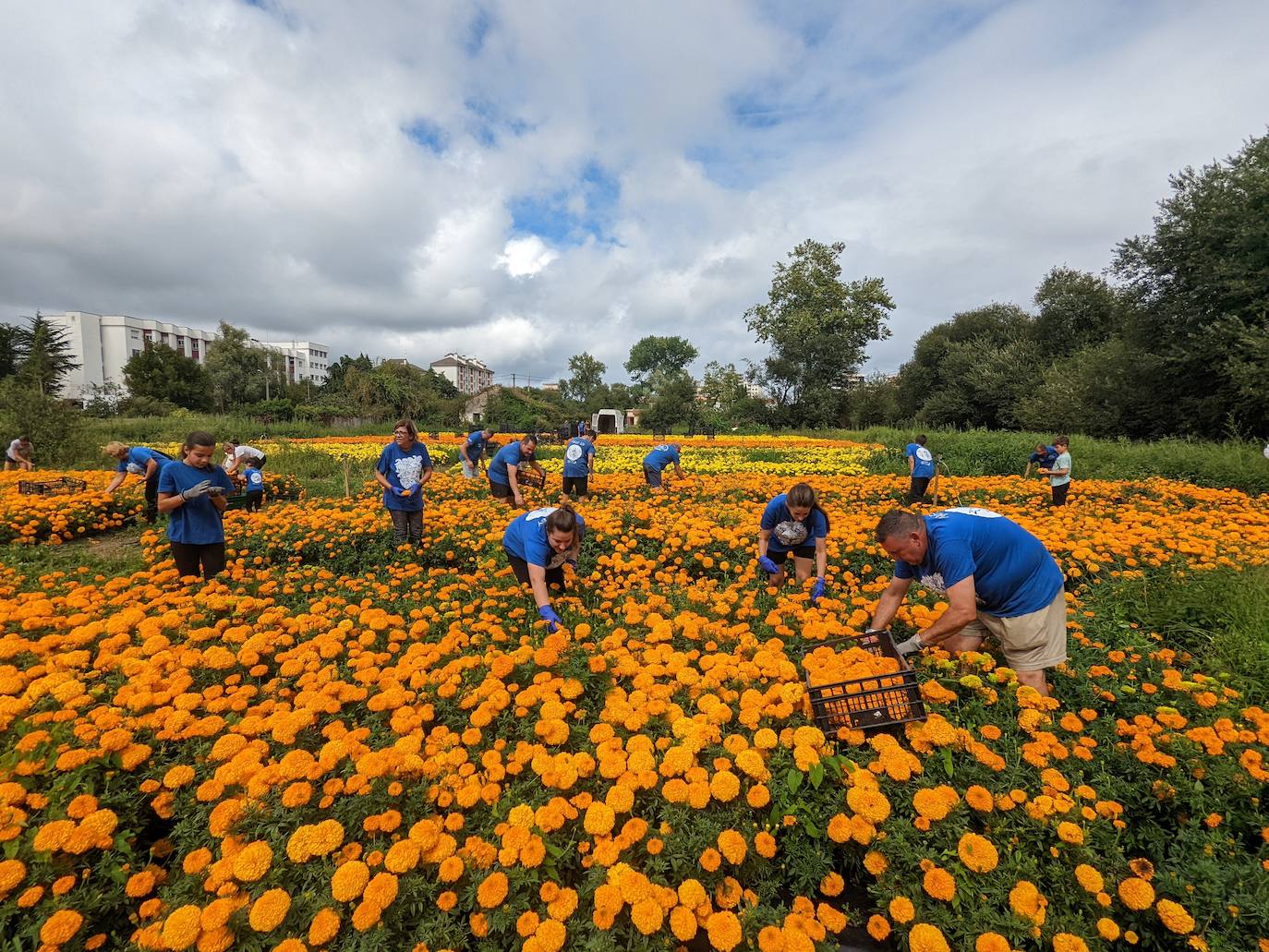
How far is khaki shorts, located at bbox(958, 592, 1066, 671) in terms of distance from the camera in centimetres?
303

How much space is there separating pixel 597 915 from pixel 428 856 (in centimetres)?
66

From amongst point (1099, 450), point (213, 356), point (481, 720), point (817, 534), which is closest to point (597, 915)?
point (481, 720)

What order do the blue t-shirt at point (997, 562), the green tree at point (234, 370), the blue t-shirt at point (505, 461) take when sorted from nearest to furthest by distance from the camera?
the blue t-shirt at point (997, 562) < the blue t-shirt at point (505, 461) < the green tree at point (234, 370)

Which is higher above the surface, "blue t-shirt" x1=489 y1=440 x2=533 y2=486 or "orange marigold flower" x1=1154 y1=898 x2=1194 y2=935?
"blue t-shirt" x1=489 y1=440 x2=533 y2=486

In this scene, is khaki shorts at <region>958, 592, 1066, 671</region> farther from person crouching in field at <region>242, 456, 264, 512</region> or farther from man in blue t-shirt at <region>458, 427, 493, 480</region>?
person crouching in field at <region>242, 456, 264, 512</region>

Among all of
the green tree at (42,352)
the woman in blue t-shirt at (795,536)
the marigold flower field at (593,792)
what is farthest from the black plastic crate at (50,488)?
the green tree at (42,352)

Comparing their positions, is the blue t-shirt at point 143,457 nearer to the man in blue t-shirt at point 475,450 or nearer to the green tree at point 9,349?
the man in blue t-shirt at point 475,450

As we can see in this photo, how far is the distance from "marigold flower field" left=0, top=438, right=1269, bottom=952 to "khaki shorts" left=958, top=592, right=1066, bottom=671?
187 millimetres

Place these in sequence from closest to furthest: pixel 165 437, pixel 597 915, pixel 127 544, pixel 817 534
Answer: pixel 597 915 → pixel 817 534 → pixel 127 544 → pixel 165 437

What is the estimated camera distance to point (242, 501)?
30.2 feet

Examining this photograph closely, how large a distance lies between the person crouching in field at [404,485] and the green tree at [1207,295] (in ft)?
61.7

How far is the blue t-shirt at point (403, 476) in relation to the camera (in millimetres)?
5926

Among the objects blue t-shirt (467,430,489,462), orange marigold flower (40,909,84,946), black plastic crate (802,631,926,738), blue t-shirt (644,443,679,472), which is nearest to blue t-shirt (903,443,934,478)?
blue t-shirt (644,443,679,472)

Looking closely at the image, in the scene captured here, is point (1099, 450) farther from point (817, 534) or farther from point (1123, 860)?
point (1123, 860)
